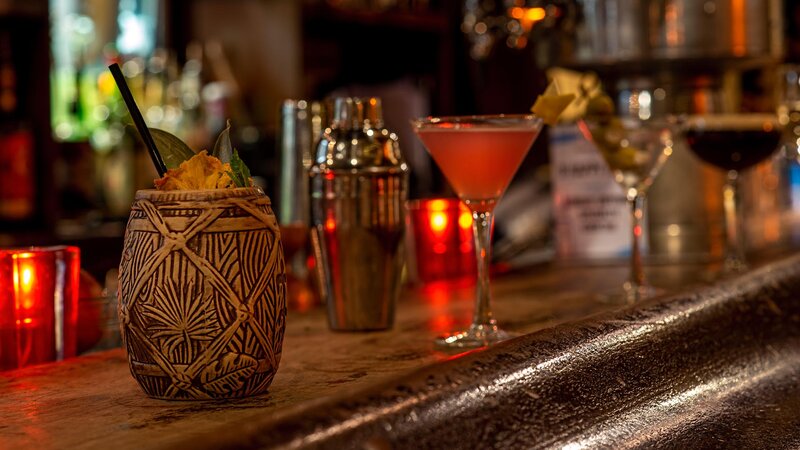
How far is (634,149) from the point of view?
174 cm

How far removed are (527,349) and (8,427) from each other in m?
0.44

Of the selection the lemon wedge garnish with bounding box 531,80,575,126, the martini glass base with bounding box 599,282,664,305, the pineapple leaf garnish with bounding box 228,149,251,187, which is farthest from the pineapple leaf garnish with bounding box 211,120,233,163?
the martini glass base with bounding box 599,282,664,305

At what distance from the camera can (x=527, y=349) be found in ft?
3.28

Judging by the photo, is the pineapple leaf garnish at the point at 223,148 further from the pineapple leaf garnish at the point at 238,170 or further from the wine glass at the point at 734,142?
the wine glass at the point at 734,142

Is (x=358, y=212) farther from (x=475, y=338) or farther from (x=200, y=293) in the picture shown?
(x=200, y=293)

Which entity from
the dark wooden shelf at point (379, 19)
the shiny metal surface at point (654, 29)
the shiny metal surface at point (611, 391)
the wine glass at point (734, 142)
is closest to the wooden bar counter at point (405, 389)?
the shiny metal surface at point (611, 391)

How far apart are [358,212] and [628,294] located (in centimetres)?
49

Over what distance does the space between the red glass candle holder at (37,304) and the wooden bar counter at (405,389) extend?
3cm

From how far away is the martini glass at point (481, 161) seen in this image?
1.24 m

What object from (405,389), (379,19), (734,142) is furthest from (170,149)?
(379,19)

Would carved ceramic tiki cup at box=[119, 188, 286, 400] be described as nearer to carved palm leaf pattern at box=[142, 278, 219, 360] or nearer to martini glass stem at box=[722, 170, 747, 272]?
carved palm leaf pattern at box=[142, 278, 219, 360]

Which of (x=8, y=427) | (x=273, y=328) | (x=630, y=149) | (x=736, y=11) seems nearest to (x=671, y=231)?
(x=736, y=11)

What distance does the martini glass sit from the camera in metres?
1.24

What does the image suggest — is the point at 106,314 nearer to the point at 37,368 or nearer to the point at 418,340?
the point at 37,368
